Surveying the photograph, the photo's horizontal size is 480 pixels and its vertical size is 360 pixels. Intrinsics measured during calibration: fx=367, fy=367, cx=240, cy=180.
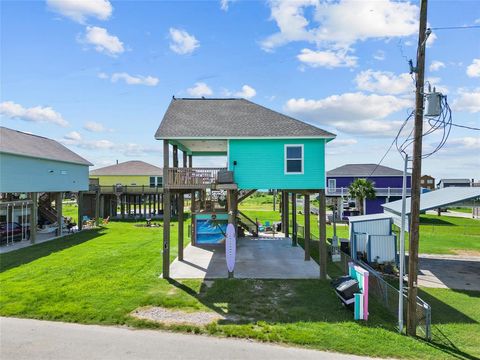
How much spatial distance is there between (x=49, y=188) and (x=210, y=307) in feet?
72.2

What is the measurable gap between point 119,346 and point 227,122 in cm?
1134

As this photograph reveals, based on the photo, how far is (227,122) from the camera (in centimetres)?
1789

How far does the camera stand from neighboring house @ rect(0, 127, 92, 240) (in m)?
24.2

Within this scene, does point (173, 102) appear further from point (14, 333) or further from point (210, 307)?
point (14, 333)

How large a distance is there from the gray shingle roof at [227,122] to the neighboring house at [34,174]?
12.4m

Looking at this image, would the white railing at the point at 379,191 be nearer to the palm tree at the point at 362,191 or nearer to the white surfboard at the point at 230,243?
the palm tree at the point at 362,191

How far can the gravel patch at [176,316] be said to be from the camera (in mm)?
11062

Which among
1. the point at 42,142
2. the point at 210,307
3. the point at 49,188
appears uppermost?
the point at 42,142

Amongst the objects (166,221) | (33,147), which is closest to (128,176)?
(33,147)

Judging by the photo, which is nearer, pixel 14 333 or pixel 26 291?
pixel 14 333

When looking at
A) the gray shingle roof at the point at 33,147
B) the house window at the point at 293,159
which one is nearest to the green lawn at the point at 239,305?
the house window at the point at 293,159

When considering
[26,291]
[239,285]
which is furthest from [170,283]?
[26,291]

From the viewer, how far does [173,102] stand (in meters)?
20.7

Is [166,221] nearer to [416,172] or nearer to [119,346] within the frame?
[119,346]
